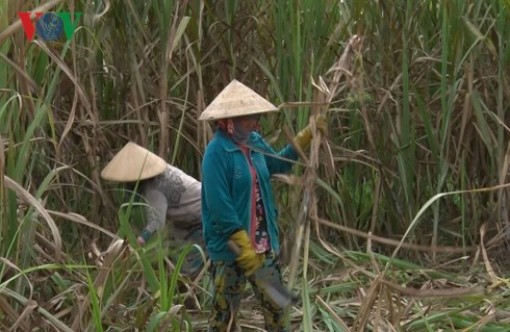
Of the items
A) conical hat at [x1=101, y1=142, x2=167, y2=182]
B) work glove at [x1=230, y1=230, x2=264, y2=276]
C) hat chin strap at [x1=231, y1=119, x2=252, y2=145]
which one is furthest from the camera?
conical hat at [x1=101, y1=142, x2=167, y2=182]

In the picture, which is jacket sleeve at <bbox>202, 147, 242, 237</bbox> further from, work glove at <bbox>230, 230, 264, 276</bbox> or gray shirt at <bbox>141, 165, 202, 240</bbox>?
gray shirt at <bbox>141, 165, 202, 240</bbox>

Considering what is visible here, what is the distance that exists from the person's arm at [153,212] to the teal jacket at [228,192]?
1.32ft

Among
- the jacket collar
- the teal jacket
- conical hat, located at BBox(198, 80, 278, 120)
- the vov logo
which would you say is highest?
the vov logo

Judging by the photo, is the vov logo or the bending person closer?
the vov logo

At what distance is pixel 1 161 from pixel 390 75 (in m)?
1.68

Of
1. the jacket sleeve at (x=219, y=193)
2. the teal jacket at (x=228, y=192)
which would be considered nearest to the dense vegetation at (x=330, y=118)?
the teal jacket at (x=228, y=192)

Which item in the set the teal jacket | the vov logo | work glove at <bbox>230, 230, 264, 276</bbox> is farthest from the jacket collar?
the vov logo

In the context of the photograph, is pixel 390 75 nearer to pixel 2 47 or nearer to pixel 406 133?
pixel 406 133

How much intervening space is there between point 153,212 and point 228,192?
59cm

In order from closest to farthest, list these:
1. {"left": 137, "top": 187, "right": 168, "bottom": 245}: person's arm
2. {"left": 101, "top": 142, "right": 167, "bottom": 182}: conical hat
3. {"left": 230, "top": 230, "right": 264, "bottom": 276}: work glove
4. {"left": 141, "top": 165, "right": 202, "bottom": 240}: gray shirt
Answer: {"left": 230, "top": 230, "right": 264, "bottom": 276}: work glove, {"left": 137, "top": 187, "right": 168, "bottom": 245}: person's arm, {"left": 101, "top": 142, "right": 167, "bottom": 182}: conical hat, {"left": 141, "top": 165, "right": 202, "bottom": 240}: gray shirt

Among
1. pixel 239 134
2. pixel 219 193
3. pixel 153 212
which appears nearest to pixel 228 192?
pixel 219 193

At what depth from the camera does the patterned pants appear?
3000 mm

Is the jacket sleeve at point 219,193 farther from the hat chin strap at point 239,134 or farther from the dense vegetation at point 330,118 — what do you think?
the dense vegetation at point 330,118

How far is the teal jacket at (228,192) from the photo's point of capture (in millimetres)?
2848
